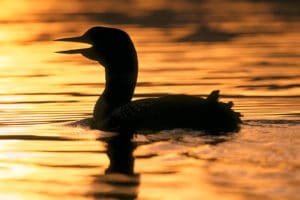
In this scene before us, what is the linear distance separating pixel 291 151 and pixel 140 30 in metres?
18.7

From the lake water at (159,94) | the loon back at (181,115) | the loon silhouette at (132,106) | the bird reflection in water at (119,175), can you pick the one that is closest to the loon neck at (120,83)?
the loon silhouette at (132,106)

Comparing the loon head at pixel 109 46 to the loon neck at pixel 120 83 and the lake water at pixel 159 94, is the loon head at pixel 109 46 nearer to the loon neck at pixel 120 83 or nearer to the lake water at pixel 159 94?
the loon neck at pixel 120 83

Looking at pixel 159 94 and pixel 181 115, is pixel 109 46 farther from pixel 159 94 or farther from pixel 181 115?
pixel 159 94

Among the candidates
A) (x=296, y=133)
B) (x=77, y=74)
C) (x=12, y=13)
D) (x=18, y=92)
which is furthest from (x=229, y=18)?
(x=296, y=133)

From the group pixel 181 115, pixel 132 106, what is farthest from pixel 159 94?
pixel 181 115

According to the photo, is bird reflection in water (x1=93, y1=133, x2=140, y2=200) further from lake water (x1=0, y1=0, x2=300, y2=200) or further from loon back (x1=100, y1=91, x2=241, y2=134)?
loon back (x1=100, y1=91, x2=241, y2=134)

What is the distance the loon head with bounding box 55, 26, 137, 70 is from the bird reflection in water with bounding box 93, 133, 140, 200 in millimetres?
1641

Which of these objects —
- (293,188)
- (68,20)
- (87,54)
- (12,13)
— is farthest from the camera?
(12,13)

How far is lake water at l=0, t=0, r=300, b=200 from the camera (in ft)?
36.0

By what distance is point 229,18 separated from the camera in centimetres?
3428

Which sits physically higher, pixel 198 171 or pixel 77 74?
pixel 77 74

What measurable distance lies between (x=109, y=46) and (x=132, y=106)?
1470mm

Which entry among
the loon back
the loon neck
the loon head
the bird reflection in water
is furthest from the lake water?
the loon head

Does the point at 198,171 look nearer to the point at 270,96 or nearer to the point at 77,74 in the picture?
the point at 270,96
